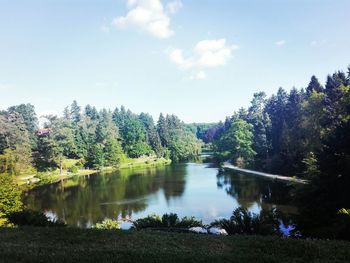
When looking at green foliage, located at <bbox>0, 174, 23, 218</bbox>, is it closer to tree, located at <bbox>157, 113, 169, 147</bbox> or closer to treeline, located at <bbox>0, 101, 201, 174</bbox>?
treeline, located at <bbox>0, 101, 201, 174</bbox>

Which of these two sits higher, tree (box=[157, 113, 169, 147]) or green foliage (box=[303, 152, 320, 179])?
tree (box=[157, 113, 169, 147])

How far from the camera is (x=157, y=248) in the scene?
24.3 ft

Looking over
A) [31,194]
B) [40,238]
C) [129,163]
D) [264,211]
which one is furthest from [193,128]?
[40,238]

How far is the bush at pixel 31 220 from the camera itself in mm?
12273

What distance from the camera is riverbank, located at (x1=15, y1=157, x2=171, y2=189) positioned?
48.0 metres

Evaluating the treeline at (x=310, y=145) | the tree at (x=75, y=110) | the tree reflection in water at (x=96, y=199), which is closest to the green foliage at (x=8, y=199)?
the tree reflection in water at (x=96, y=199)

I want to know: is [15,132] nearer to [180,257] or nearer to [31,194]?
[31,194]

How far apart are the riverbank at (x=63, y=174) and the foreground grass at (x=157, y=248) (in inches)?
1312

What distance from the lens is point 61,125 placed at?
214 feet

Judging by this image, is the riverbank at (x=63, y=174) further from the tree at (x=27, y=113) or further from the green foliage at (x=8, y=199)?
the tree at (x=27, y=113)

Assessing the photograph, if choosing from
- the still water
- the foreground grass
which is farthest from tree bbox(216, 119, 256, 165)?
the foreground grass

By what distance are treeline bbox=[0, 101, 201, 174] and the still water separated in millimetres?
11307

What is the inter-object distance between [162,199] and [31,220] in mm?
19555

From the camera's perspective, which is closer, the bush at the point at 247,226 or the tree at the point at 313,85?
the bush at the point at 247,226
